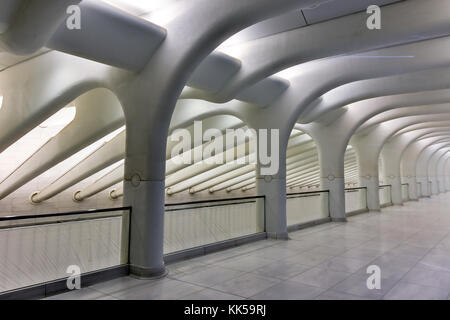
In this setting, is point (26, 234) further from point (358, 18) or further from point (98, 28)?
point (358, 18)

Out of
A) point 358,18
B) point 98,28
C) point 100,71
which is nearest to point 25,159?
point 100,71

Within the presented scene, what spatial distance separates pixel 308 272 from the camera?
5844mm

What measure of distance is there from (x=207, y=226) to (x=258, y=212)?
2078 mm

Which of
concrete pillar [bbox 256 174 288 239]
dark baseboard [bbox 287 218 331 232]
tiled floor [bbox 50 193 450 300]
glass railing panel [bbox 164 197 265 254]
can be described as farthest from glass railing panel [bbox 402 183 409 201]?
glass railing panel [bbox 164 197 265 254]

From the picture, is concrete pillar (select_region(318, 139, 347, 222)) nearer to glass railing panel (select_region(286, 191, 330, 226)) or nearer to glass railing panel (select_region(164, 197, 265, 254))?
glass railing panel (select_region(286, 191, 330, 226))

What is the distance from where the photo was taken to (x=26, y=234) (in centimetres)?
490

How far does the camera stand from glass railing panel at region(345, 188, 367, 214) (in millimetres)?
14570

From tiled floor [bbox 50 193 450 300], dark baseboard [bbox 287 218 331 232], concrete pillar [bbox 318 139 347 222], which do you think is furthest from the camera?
concrete pillar [bbox 318 139 347 222]

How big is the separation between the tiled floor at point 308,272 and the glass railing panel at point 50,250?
0.51 metres

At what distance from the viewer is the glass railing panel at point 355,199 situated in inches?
574

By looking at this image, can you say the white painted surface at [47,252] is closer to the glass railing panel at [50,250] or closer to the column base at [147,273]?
the glass railing panel at [50,250]

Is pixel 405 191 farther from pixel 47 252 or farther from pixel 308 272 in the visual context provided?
pixel 47 252

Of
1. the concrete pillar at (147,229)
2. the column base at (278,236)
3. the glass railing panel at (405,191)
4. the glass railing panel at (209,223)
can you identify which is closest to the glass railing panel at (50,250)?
the concrete pillar at (147,229)

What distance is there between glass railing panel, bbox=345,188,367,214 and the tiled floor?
5.16m
